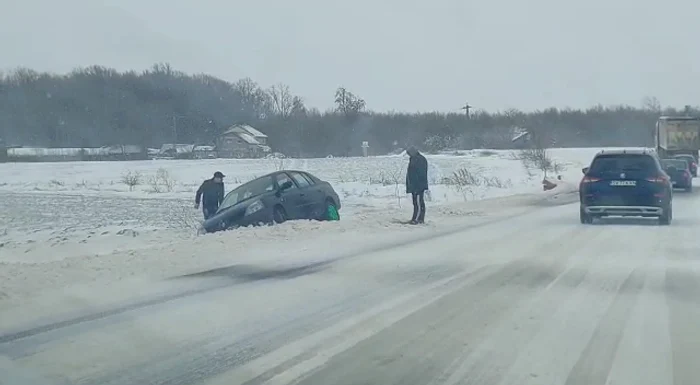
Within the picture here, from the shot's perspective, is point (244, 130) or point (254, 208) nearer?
point (254, 208)

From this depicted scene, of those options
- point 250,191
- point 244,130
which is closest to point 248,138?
point 244,130

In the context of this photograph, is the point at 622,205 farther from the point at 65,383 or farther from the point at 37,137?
the point at 37,137

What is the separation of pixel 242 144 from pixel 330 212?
128ft

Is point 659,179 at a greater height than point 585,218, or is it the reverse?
point 659,179

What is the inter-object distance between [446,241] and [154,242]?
628cm

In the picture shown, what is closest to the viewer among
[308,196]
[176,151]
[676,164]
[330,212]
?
[308,196]

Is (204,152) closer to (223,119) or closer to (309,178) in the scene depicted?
(223,119)

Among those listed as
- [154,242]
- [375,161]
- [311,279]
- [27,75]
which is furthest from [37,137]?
[375,161]

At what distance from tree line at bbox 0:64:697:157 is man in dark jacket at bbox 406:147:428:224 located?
1166 cm

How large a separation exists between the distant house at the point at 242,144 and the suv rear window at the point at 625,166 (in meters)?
39.2

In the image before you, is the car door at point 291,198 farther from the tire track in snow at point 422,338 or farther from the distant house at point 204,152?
the distant house at point 204,152

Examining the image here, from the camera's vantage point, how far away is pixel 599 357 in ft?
21.1

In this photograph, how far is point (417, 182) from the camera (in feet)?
61.8

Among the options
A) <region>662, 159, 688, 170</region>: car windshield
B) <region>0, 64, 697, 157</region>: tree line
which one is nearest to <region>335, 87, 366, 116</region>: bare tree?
<region>0, 64, 697, 157</region>: tree line
